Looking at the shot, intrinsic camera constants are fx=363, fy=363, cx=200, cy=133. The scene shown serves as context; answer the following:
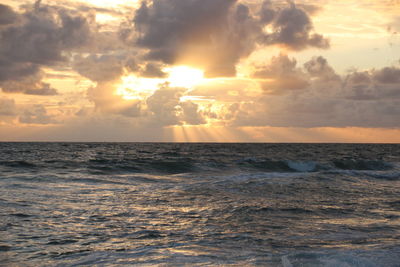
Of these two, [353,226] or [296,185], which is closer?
[353,226]

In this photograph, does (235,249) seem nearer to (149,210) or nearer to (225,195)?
(149,210)

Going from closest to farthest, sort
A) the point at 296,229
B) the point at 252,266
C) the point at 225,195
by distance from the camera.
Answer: the point at 252,266 → the point at 296,229 → the point at 225,195

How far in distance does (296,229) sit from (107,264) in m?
6.32

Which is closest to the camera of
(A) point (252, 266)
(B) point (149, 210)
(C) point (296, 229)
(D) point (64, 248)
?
(A) point (252, 266)

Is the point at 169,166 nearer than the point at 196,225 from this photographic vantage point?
No

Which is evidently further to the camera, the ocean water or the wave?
the wave

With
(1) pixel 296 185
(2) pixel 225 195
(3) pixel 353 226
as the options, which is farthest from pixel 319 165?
(3) pixel 353 226

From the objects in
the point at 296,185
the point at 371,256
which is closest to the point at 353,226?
the point at 371,256

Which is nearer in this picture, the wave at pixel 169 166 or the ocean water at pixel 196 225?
the ocean water at pixel 196 225

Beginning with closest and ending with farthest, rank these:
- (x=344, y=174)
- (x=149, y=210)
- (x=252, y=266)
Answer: (x=252, y=266), (x=149, y=210), (x=344, y=174)

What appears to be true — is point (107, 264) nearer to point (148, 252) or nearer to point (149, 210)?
point (148, 252)

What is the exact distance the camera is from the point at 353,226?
489 inches

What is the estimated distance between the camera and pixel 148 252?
9.19 meters

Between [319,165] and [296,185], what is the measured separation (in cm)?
2319
